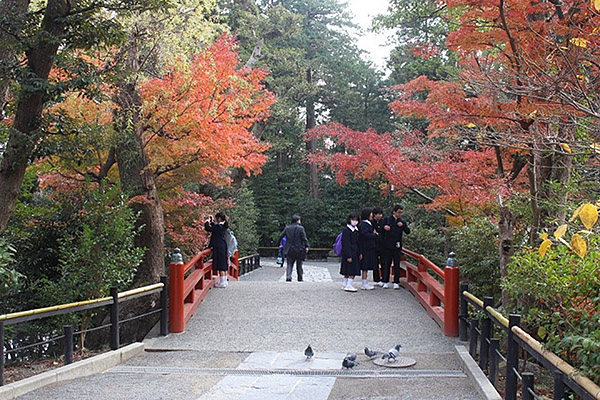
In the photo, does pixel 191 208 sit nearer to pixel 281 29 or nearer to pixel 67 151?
pixel 67 151

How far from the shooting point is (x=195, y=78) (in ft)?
36.4

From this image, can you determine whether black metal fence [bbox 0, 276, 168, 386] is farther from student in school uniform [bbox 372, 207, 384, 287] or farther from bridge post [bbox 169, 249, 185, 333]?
student in school uniform [bbox 372, 207, 384, 287]

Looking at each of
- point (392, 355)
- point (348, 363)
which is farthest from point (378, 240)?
point (348, 363)

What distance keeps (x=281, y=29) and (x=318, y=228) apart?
1410 cm

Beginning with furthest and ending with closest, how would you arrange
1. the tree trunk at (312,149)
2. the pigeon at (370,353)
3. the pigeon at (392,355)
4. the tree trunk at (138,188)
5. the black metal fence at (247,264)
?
the tree trunk at (312,149), the black metal fence at (247,264), the tree trunk at (138,188), the pigeon at (370,353), the pigeon at (392,355)

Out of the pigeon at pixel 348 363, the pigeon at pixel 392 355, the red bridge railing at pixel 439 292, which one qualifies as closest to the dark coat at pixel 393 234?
the red bridge railing at pixel 439 292

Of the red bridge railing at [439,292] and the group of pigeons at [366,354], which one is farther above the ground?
the red bridge railing at [439,292]

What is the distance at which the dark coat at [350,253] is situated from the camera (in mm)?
12102

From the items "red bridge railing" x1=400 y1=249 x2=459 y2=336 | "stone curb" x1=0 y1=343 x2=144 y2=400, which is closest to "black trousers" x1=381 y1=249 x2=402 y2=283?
"red bridge railing" x1=400 y1=249 x2=459 y2=336

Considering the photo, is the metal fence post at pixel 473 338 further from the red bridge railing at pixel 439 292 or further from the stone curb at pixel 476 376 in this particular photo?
the red bridge railing at pixel 439 292

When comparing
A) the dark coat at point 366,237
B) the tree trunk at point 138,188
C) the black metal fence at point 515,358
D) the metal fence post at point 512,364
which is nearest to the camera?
the black metal fence at point 515,358

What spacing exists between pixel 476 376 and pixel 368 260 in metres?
6.41

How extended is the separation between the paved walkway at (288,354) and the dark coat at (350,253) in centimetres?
47

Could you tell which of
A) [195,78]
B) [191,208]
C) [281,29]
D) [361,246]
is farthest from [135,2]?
[281,29]
